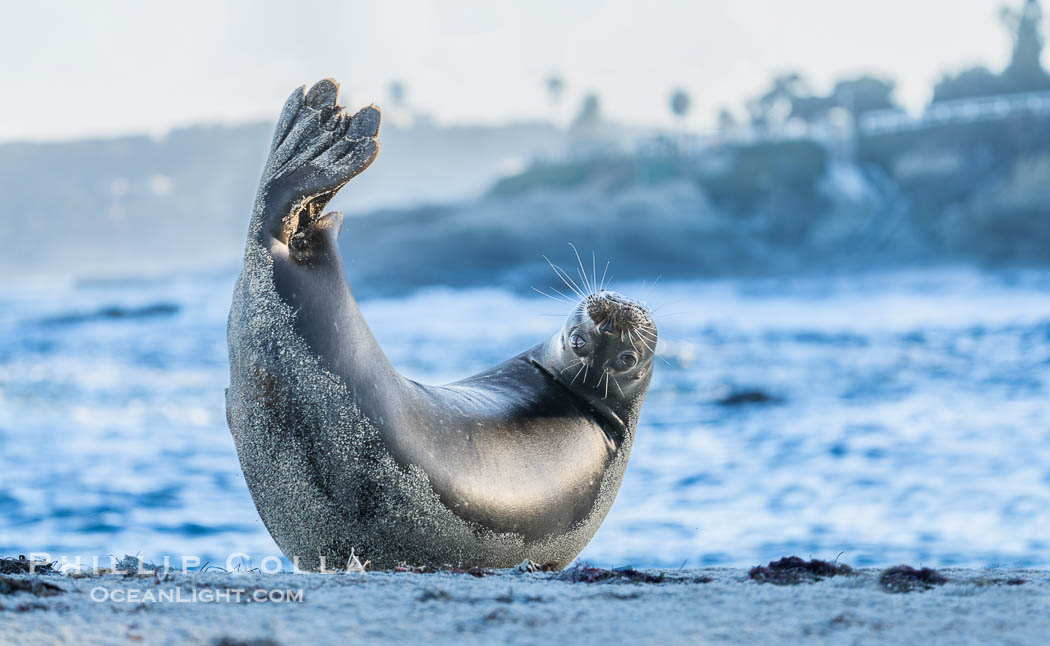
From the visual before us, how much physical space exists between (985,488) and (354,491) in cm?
714

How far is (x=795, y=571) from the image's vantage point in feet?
12.7

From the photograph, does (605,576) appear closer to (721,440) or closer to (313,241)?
(313,241)

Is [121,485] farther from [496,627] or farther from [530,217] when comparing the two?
[530,217]

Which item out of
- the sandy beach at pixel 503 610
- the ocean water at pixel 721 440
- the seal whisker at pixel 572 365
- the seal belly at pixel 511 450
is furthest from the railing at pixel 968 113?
the sandy beach at pixel 503 610

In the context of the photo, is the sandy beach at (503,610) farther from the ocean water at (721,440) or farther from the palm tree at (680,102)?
the palm tree at (680,102)

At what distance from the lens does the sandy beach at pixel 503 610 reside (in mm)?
2807

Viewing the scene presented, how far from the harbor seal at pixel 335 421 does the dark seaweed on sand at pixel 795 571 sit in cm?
95

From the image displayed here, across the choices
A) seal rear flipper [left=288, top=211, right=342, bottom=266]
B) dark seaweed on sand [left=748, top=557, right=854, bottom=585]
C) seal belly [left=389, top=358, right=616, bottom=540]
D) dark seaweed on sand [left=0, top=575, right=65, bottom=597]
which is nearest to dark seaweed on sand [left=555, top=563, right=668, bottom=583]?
dark seaweed on sand [left=748, top=557, right=854, bottom=585]

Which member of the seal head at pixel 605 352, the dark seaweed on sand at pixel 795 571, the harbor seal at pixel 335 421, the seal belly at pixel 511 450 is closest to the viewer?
the dark seaweed on sand at pixel 795 571

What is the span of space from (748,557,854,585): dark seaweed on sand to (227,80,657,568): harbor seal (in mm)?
950

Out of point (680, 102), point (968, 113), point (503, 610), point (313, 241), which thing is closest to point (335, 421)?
point (313, 241)

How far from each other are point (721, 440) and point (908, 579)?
9.26 metres

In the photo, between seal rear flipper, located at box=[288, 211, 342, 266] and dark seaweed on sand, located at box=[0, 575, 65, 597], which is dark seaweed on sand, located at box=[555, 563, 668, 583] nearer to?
seal rear flipper, located at box=[288, 211, 342, 266]

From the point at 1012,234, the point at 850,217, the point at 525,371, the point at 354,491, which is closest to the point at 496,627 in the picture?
the point at 354,491
